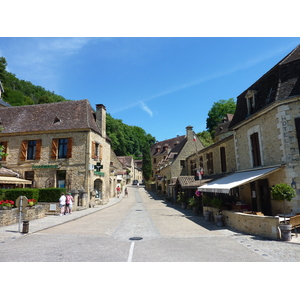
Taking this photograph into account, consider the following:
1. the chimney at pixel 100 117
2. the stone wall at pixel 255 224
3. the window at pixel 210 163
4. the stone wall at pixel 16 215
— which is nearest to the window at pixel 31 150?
the chimney at pixel 100 117

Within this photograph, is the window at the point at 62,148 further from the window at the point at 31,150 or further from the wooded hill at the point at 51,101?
the wooded hill at the point at 51,101

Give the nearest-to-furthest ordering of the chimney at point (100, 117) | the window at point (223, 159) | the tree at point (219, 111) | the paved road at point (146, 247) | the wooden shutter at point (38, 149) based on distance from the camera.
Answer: the paved road at point (146, 247) → the window at point (223, 159) → the wooden shutter at point (38, 149) → the chimney at point (100, 117) → the tree at point (219, 111)

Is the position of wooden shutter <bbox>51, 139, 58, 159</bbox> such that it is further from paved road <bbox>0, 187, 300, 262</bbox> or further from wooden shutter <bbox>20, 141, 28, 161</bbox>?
paved road <bbox>0, 187, 300, 262</bbox>

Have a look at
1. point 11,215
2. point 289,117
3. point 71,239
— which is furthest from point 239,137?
point 11,215

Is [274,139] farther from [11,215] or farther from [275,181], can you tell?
[11,215]

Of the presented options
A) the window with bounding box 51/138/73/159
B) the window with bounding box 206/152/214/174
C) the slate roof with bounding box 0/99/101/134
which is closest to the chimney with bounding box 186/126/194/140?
the window with bounding box 206/152/214/174

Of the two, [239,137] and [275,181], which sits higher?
[239,137]

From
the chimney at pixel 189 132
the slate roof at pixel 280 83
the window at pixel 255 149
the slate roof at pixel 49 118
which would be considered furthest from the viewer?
the chimney at pixel 189 132

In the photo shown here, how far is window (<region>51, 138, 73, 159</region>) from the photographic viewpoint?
819 inches

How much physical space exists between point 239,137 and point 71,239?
1180cm

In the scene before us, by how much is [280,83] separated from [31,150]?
21674 millimetres

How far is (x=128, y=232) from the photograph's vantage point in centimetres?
987

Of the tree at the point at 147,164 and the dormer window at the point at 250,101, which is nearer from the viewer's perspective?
the dormer window at the point at 250,101

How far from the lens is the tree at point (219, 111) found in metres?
50.3
